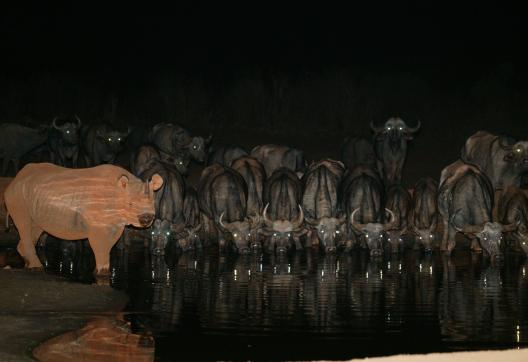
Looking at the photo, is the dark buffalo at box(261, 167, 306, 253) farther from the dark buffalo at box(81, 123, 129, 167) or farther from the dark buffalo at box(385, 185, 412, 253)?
the dark buffalo at box(81, 123, 129, 167)

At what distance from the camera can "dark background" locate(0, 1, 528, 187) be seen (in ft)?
147

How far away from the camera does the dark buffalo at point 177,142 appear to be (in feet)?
99.1

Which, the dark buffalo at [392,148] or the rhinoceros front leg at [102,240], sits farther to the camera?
the dark buffalo at [392,148]

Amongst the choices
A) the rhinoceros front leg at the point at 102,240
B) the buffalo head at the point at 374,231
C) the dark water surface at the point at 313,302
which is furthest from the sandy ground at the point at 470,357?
the buffalo head at the point at 374,231

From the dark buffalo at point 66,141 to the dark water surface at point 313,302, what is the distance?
8389 millimetres

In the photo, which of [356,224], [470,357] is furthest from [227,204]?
[470,357]

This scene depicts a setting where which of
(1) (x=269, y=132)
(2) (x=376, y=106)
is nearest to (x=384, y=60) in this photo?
(2) (x=376, y=106)

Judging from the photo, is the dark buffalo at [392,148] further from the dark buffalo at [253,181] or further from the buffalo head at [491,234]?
the buffalo head at [491,234]

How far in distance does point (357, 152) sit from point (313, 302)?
16.8m

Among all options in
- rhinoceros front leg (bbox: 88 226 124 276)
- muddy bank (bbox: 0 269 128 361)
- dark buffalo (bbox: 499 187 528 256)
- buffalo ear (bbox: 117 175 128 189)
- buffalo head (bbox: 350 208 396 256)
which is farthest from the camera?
buffalo head (bbox: 350 208 396 256)

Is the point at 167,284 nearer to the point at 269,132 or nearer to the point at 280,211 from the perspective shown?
the point at 280,211

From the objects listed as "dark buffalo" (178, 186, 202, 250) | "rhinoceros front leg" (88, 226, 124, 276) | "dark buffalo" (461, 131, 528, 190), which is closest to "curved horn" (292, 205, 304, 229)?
"dark buffalo" (178, 186, 202, 250)

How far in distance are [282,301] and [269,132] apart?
91.8 ft

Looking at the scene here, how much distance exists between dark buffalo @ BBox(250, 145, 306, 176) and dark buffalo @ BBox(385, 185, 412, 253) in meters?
4.80
